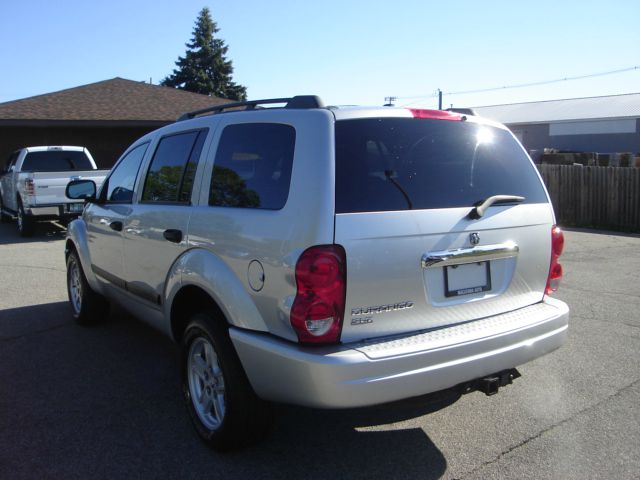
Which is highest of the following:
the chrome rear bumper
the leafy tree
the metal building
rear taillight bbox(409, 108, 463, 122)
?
the leafy tree

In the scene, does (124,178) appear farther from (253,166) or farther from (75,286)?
(253,166)

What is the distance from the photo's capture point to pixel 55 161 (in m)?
14.0

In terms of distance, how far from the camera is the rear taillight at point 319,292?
281cm

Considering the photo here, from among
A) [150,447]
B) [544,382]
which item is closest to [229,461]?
[150,447]

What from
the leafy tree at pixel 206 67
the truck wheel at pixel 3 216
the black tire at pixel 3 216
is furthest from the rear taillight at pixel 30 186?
the leafy tree at pixel 206 67

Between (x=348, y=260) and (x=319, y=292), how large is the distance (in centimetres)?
21

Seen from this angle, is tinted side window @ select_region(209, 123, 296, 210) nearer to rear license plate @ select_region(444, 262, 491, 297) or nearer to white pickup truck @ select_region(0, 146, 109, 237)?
rear license plate @ select_region(444, 262, 491, 297)

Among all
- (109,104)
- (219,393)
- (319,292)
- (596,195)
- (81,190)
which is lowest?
(219,393)

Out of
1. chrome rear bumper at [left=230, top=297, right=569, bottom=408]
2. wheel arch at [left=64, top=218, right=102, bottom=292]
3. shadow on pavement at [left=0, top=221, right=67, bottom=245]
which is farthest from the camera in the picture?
shadow on pavement at [left=0, top=221, right=67, bottom=245]

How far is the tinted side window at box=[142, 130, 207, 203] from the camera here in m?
3.95

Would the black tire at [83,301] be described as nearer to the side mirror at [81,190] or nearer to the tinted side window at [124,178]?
the side mirror at [81,190]

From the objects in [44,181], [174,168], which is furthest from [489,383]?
[44,181]

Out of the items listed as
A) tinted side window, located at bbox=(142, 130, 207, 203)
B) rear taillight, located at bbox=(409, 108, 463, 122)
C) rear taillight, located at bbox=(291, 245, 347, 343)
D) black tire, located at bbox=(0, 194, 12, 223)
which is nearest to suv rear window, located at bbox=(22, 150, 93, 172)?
black tire, located at bbox=(0, 194, 12, 223)

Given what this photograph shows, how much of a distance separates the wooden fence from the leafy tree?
145ft
